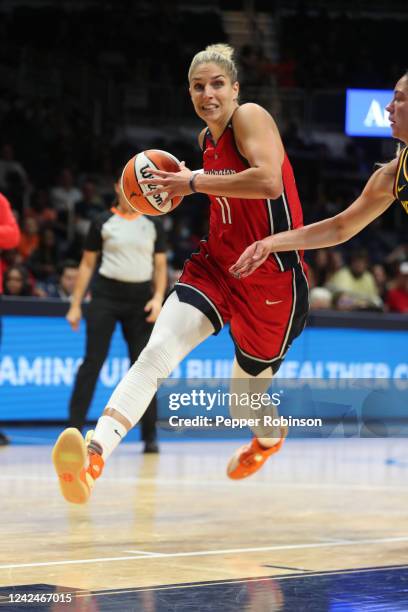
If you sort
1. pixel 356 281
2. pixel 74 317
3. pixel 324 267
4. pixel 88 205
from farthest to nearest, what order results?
1. pixel 88 205
2. pixel 324 267
3. pixel 356 281
4. pixel 74 317

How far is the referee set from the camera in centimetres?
1007

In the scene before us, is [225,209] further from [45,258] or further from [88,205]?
[88,205]

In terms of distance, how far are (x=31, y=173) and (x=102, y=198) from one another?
1231mm

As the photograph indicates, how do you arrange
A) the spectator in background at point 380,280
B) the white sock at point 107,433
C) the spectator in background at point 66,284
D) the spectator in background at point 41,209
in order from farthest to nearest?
the spectator in background at point 380,280
the spectator in background at point 41,209
the spectator in background at point 66,284
the white sock at point 107,433

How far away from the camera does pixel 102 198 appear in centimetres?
1736

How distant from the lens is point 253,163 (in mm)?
5516

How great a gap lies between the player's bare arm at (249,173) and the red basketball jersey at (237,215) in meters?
0.10

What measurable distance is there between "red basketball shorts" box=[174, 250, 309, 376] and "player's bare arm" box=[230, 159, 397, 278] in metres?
0.47

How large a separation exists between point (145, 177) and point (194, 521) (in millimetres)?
2297

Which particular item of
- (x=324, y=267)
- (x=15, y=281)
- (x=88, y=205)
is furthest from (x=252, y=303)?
(x=88, y=205)

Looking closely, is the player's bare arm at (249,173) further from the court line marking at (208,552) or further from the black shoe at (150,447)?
the black shoe at (150,447)

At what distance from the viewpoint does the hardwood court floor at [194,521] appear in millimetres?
5594

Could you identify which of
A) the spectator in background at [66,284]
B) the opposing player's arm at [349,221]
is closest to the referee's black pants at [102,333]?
the spectator in background at [66,284]

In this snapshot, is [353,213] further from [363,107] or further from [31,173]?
[31,173]
